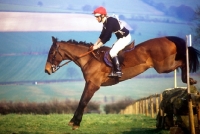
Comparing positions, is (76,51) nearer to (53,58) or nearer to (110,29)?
(53,58)

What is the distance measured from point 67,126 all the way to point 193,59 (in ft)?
7.50

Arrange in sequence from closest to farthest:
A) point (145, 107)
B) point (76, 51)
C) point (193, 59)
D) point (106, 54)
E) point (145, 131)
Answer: point (193, 59) < point (106, 54) < point (76, 51) < point (145, 131) < point (145, 107)

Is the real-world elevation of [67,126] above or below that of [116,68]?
below

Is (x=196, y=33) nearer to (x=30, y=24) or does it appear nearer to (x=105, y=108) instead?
(x=105, y=108)

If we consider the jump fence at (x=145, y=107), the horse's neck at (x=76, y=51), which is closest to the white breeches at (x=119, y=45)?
the horse's neck at (x=76, y=51)

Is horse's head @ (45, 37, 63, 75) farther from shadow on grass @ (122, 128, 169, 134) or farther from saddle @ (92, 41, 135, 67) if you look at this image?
shadow on grass @ (122, 128, 169, 134)

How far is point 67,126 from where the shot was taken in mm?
6410

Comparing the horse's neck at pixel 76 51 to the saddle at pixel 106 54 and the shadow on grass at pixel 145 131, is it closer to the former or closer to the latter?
the saddle at pixel 106 54

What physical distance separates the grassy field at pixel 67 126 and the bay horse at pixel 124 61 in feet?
3.04

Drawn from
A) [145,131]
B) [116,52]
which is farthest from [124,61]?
[145,131]

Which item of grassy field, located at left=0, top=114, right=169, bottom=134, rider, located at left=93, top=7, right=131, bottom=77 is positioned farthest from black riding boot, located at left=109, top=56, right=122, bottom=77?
grassy field, located at left=0, top=114, right=169, bottom=134

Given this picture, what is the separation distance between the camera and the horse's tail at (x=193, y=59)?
17.3 feet

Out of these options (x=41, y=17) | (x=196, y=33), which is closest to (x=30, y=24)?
(x=41, y=17)

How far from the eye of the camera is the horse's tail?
5.27 meters
